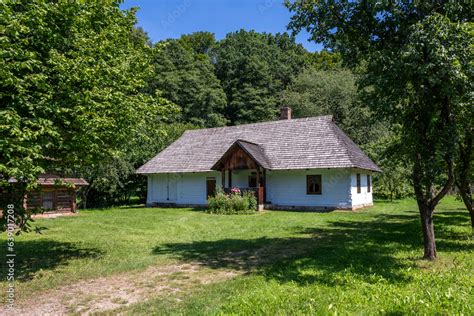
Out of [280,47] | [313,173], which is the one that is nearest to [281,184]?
[313,173]

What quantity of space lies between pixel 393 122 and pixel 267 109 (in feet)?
162

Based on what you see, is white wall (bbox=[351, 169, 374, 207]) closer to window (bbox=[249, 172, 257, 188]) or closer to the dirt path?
window (bbox=[249, 172, 257, 188])

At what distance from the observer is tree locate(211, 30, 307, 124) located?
191 ft

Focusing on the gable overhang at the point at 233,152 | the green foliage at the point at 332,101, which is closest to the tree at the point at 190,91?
the green foliage at the point at 332,101

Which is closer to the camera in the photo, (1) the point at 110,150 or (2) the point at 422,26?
(2) the point at 422,26

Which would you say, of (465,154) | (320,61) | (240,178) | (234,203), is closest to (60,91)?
(465,154)

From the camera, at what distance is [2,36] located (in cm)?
689

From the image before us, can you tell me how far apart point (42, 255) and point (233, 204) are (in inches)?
524

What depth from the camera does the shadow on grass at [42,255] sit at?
8602 millimetres

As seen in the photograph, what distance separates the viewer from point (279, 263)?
28.3ft

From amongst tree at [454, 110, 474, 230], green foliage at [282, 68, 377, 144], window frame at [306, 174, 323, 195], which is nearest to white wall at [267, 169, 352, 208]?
window frame at [306, 174, 323, 195]

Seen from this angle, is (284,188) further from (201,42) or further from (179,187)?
(201,42)

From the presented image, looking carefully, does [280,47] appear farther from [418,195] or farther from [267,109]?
[418,195]

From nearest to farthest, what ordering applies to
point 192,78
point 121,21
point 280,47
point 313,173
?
point 121,21 < point 313,173 < point 192,78 < point 280,47
